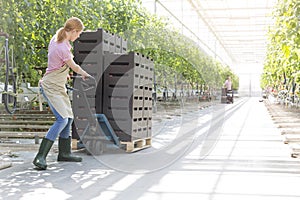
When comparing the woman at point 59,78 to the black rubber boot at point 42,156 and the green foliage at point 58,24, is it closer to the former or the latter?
the black rubber boot at point 42,156

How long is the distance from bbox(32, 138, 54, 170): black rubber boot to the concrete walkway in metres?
0.06

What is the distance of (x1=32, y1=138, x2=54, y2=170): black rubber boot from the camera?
14.1 ft

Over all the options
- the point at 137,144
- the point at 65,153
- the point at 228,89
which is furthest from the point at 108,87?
the point at 228,89

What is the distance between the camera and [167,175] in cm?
415

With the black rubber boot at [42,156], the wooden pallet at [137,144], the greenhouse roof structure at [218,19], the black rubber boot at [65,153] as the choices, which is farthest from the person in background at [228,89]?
the black rubber boot at [42,156]

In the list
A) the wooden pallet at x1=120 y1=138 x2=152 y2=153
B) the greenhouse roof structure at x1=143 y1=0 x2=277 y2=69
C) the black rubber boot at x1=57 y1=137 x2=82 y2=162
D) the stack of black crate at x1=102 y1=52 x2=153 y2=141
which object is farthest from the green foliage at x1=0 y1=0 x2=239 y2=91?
the greenhouse roof structure at x1=143 y1=0 x2=277 y2=69

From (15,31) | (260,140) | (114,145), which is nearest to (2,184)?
(114,145)

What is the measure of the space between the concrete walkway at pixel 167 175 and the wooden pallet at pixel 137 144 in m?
0.10

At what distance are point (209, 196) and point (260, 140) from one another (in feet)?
12.6

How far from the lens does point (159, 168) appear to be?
14.8 ft

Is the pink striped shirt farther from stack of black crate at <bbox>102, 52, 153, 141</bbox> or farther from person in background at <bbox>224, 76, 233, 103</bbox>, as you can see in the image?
person in background at <bbox>224, 76, 233, 103</bbox>

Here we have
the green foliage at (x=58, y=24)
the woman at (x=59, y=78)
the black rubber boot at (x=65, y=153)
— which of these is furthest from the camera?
the green foliage at (x=58, y=24)

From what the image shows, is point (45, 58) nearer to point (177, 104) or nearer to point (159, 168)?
point (159, 168)

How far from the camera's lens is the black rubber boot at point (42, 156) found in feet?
14.1
